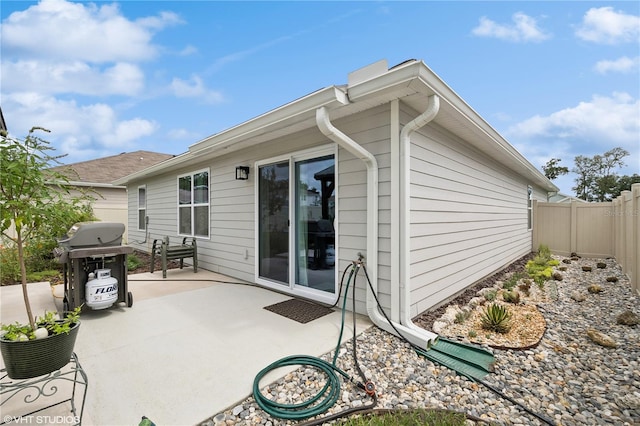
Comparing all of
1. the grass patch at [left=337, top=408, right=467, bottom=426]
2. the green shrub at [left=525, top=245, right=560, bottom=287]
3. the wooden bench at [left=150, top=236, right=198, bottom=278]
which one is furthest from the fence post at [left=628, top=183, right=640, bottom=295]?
the wooden bench at [left=150, top=236, right=198, bottom=278]

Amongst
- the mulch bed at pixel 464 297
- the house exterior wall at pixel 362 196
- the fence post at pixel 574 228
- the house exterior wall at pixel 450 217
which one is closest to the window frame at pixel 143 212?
the house exterior wall at pixel 362 196

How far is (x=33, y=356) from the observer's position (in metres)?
1.62

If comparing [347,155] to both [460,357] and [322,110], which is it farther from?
[460,357]

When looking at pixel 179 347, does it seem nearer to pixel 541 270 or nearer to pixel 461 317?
pixel 461 317

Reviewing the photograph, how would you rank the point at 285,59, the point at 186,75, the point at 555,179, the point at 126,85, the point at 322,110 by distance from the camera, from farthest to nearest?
the point at 555,179 < the point at 126,85 < the point at 186,75 < the point at 285,59 < the point at 322,110

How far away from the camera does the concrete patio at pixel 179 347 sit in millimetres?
1842

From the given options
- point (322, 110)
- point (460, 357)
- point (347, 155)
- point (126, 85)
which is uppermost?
point (126, 85)

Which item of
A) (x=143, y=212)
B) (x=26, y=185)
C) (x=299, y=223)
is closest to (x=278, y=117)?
(x=299, y=223)

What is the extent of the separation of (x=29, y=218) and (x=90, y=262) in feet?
6.88

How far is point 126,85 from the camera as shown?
8.82 meters

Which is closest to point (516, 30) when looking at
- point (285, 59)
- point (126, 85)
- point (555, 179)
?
point (285, 59)

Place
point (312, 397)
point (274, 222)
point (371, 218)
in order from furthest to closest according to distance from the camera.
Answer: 1. point (274, 222)
2. point (371, 218)
3. point (312, 397)

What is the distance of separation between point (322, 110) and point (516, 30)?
5.14 m

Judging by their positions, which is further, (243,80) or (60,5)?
(243,80)
